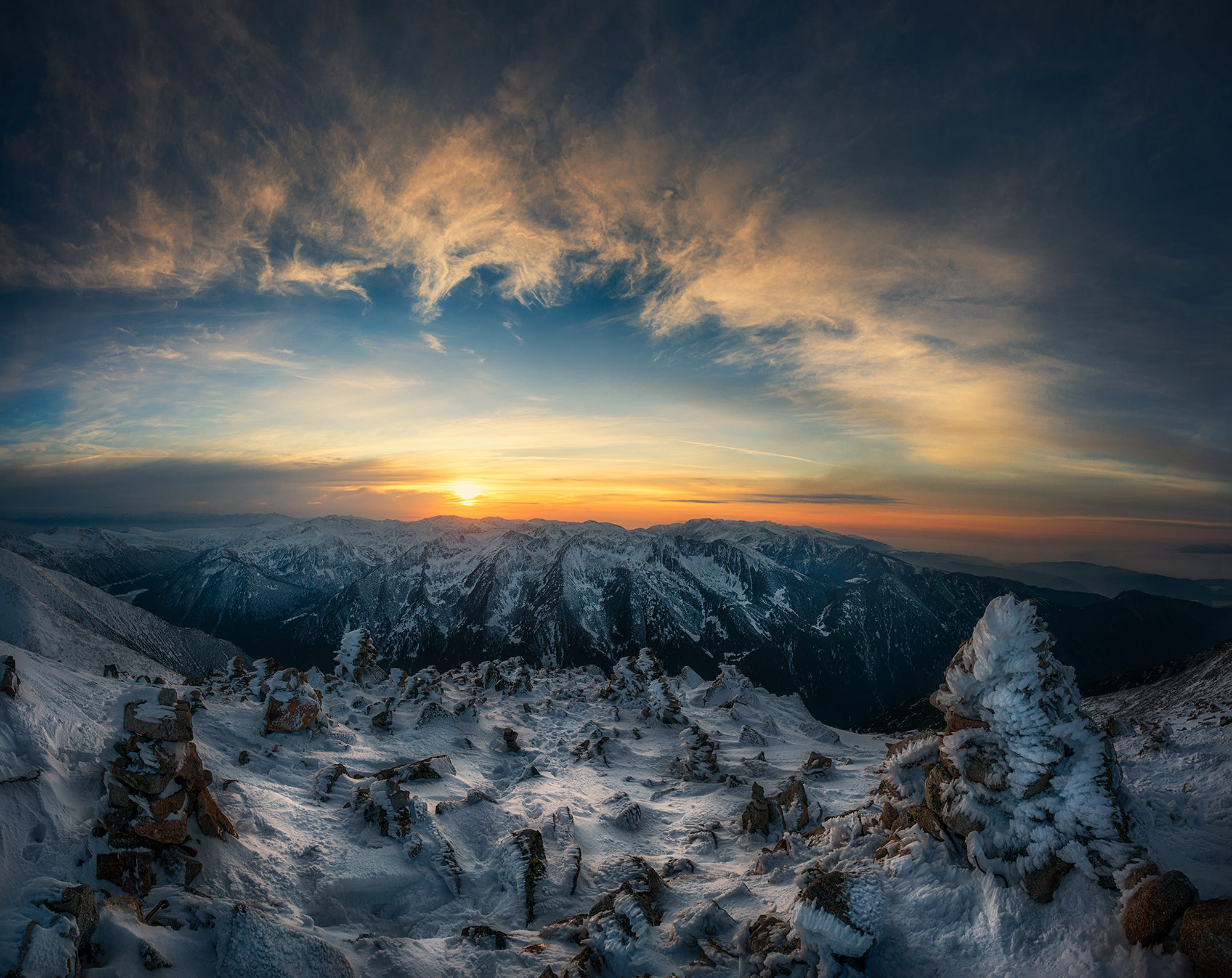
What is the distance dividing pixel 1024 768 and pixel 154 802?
872 inches

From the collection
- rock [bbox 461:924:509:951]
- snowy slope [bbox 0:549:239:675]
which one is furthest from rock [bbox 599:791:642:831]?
snowy slope [bbox 0:549:239:675]

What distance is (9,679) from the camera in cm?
1222

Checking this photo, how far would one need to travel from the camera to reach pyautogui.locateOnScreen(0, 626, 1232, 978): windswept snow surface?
30.2ft

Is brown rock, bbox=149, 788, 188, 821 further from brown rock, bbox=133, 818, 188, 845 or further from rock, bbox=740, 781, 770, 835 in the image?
rock, bbox=740, 781, 770, 835

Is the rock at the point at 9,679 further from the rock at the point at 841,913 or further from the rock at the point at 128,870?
the rock at the point at 841,913

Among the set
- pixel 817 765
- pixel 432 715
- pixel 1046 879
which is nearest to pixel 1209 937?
pixel 1046 879

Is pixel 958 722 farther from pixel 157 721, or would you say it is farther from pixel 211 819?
pixel 157 721

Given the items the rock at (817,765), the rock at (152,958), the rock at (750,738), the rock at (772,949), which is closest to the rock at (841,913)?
the rock at (772,949)

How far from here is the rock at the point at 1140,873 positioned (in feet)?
27.2

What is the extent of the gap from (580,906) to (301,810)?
11.1m

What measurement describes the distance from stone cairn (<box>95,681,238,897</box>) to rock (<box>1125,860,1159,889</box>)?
2084cm

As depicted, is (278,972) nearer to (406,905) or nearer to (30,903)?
(30,903)

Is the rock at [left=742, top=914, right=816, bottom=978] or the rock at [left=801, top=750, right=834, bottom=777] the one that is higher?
the rock at [left=742, top=914, right=816, bottom=978]

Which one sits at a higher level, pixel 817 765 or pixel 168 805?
pixel 168 805
